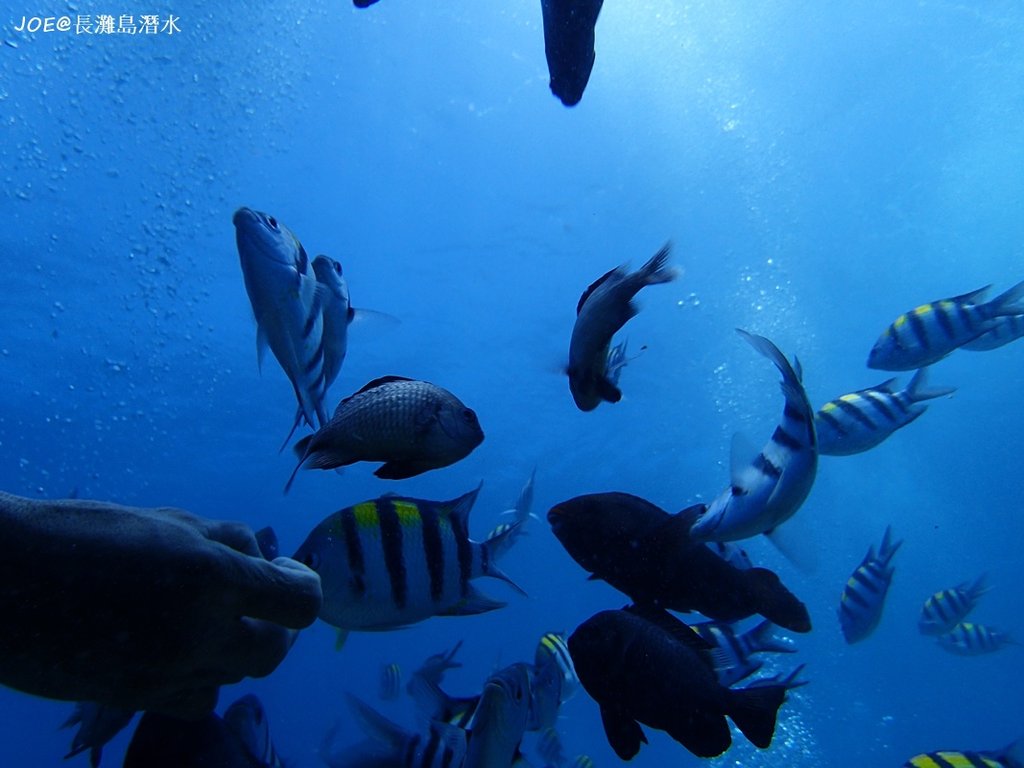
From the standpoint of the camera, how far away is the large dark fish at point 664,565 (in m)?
2.35

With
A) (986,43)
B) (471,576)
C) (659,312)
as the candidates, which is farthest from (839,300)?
(471,576)

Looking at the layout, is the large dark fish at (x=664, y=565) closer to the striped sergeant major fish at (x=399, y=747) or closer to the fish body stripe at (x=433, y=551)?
the fish body stripe at (x=433, y=551)

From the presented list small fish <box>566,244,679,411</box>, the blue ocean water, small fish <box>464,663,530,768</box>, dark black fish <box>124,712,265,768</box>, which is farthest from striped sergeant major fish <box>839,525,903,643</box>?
dark black fish <box>124,712,265,768</box>

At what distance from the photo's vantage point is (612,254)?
19.9 meters

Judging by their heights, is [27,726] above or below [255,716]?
below

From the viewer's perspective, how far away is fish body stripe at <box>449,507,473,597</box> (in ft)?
7.54

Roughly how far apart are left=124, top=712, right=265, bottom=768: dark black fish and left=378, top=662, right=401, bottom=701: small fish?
25.9 feet

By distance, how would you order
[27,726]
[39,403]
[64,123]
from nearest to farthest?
[64,123] → [39,403] → [27,726]

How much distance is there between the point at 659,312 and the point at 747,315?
3.93 metres

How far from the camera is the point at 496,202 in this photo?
18.4m

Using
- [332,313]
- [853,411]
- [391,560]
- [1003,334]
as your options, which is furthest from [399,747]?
[1003,334]

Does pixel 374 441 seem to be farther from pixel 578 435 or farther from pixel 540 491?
pixel 540 491

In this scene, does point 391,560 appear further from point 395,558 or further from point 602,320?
point 602,320

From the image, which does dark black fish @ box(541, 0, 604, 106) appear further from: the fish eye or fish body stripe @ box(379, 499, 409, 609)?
the fish eye
